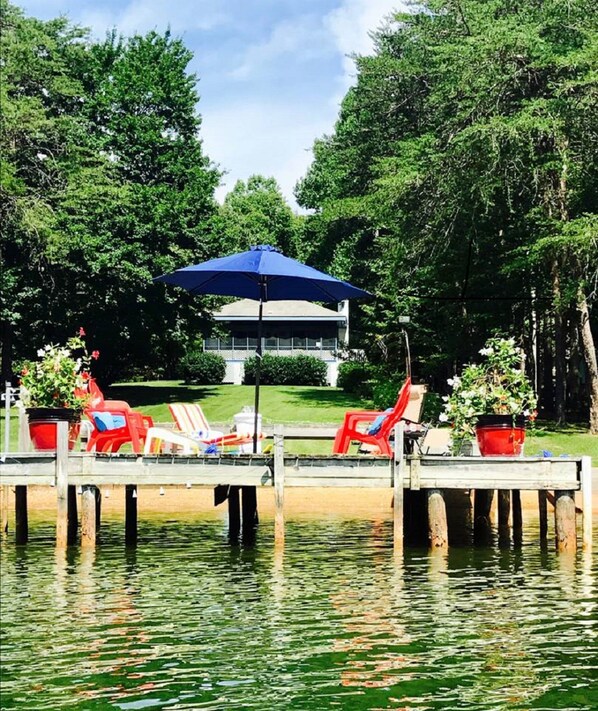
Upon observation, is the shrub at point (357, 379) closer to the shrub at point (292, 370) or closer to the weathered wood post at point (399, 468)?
the shrub at point (292, 370)

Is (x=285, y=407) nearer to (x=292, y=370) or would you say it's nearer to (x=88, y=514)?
(x=292, y=370)

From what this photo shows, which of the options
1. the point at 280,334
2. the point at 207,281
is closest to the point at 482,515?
the point at 207,281

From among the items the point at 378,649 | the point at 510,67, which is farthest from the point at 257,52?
the point at 378,649

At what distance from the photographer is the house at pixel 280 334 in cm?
6394

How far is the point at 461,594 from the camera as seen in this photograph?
13.7 metres

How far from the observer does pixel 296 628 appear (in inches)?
464

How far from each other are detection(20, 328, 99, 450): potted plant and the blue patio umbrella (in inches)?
79.2

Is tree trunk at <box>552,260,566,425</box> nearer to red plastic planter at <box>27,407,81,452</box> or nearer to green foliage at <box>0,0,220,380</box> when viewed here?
green foliage at <box>0,0,220,380</box>

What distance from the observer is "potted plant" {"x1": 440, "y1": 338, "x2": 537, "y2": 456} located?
1590 centimetres

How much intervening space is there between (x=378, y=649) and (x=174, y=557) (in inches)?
243

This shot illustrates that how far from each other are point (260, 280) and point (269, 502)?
7765mm

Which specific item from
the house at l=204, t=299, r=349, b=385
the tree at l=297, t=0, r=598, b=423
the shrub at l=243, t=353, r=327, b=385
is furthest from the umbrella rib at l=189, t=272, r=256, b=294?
the house at l=204, t=299, r=349, b=385

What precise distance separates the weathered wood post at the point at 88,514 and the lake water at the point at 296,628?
251mm

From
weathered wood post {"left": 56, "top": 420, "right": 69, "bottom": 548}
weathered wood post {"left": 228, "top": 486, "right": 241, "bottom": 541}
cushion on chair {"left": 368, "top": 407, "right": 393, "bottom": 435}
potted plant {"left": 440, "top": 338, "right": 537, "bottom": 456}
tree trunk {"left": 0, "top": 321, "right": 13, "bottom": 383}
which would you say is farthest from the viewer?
tree trunk {"left": 0, "top": 321, "right": 13, "bottom": 383}
